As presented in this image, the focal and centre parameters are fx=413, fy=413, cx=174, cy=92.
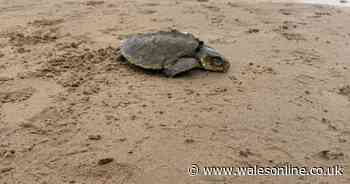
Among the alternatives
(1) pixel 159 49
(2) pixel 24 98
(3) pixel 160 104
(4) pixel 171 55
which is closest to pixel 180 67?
(4) pixel 171 55

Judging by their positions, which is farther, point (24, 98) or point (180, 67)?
point (180, 67)

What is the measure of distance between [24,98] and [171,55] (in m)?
1.45

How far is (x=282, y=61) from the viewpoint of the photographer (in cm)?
463

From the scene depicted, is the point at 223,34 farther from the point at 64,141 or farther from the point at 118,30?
the point at 64,141

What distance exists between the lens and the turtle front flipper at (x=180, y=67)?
4035 mm

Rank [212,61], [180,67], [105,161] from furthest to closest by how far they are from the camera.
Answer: [212,61], [180,67], [105,161]

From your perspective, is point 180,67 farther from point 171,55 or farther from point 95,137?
point 95,137

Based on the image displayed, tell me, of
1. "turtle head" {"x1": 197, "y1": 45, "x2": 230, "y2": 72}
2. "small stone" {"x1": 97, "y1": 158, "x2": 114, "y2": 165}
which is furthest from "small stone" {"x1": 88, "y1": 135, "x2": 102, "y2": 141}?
"turtle head" {"x1": 197, "y1": 45, "x2": 230, "y2": 72}

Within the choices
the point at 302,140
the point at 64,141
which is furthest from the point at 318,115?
the point at 64,141

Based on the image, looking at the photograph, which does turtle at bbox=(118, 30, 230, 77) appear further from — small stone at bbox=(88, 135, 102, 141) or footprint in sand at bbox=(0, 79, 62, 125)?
small stone at bbox=(88, 135, 102, 141)

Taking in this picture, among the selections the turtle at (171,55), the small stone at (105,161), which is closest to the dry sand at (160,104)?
the small stone at (105,161)

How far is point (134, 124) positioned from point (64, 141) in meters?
0.56

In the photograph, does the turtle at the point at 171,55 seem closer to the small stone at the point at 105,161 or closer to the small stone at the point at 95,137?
the small stone at the point at 95,137

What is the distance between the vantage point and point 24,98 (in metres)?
3.60
